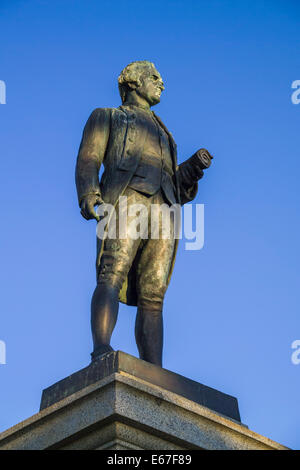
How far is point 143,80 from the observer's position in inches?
351

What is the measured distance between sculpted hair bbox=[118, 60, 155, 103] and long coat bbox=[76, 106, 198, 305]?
50cm

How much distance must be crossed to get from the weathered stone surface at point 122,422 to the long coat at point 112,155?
1.82 meters

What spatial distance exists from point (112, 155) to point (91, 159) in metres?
0.29

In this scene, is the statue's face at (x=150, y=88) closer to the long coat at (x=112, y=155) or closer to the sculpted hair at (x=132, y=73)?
the sculpted hair at (x=132, y=73)

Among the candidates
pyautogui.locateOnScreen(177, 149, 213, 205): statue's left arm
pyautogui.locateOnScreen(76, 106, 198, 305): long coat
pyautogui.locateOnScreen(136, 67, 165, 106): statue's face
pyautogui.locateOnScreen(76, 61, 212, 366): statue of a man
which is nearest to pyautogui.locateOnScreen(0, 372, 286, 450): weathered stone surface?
pyautogui.locateOnScreen(76, 61, 212, 366): statue of a man

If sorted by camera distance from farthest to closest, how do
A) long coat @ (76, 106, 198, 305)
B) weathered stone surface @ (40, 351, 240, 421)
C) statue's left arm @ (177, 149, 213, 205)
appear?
1. statue's left arm @ (177, 149, 213, 205)
2. long coat @ (76, 106, 198, 305)
3. weathered stone surface @ (40, 351, 240, 421)

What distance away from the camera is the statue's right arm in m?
7.62

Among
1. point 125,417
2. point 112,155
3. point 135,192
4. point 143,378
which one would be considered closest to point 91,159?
point 112,155

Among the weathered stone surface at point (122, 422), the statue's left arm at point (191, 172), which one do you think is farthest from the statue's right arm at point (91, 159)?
the weathered stone surface at point (122, 422)

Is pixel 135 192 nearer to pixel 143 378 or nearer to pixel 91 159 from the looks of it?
pixel 91 159

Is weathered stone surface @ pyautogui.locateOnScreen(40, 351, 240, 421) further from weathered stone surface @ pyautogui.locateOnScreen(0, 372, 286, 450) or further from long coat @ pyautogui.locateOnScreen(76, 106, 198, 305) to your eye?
long coat @ pyautogui.locateOnScreen(76, 106, 198, 305)

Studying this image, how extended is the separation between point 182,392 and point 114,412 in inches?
46.0

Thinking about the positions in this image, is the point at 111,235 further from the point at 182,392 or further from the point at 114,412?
the point at 114,412

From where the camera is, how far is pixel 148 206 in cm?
793
